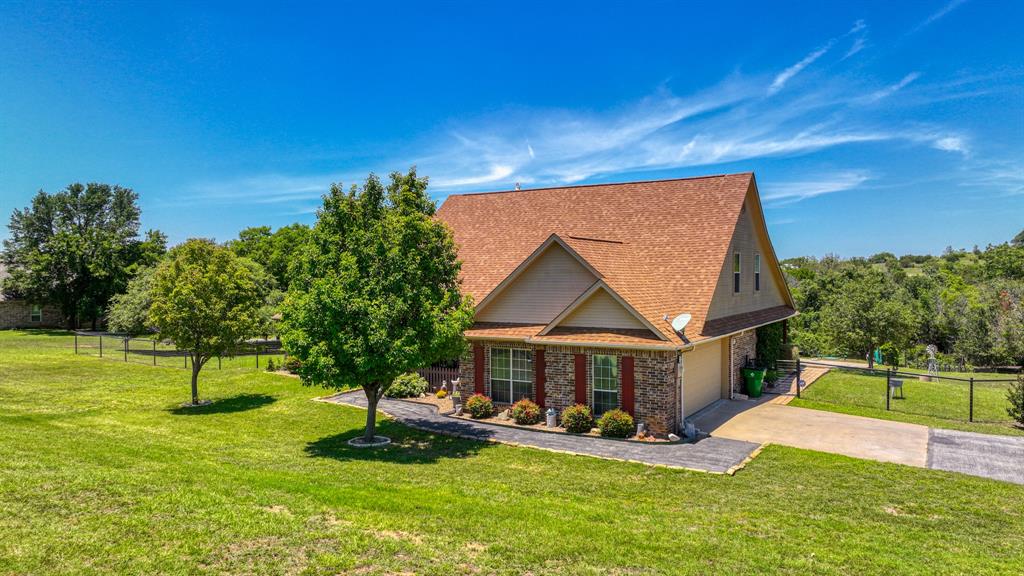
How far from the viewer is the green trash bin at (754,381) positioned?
69.1 feet

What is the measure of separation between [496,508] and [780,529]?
4.52m

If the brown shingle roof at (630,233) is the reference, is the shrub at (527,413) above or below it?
below

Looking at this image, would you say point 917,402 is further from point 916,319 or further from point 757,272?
point 916,319

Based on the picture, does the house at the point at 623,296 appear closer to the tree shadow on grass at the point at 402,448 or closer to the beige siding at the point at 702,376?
the beige siding at the point at 702,376

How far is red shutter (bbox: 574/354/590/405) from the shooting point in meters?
16.6

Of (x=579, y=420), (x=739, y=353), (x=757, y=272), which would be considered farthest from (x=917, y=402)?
(x=579, y=420)

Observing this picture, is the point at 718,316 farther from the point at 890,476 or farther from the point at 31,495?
the point at 31,495

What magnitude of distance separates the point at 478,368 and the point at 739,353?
10623 mm

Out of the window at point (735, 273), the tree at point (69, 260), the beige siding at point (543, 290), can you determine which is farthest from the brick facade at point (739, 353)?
the tree at point (69, 260)

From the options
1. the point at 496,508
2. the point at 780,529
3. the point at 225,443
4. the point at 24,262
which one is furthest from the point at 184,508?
the point at 24,262

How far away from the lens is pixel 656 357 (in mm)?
15508

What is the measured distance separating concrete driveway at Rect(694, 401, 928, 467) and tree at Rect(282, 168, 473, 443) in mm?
8490

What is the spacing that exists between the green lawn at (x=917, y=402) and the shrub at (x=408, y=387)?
44.3 ft

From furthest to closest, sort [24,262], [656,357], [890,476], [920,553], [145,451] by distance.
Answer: [24,262]
[656,357]
[145,451]
[890,476]
[920,553]
